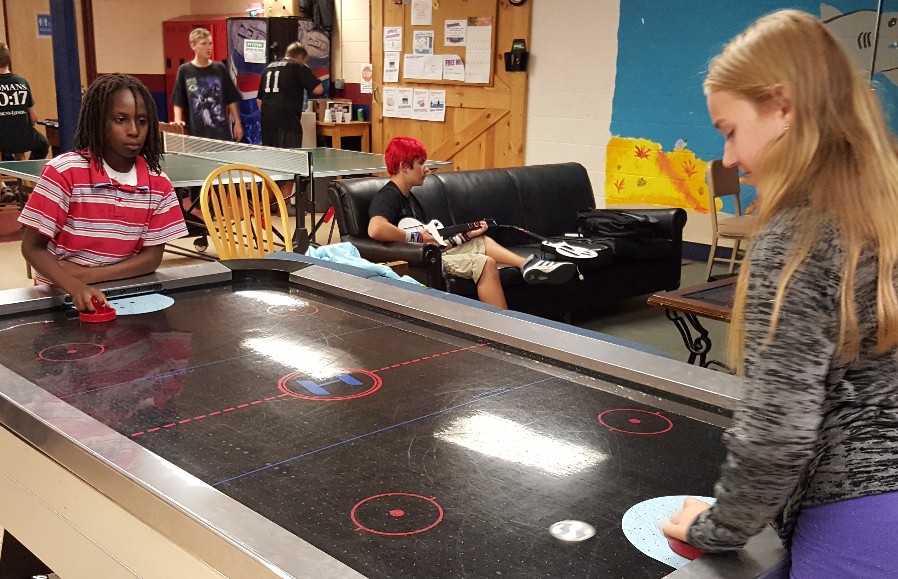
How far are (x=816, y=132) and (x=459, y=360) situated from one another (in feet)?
3.54

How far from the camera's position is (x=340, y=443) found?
1486 mm

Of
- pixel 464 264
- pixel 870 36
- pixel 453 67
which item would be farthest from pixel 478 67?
pixel 464 264

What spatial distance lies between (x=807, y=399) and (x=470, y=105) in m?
7.34

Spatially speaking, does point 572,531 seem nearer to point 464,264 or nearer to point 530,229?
point 464,264

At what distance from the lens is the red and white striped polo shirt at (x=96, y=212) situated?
234 cm

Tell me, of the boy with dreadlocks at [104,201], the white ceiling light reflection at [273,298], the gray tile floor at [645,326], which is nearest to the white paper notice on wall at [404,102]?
the gray tile floor at [645,326]

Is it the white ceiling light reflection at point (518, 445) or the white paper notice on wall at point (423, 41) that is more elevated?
Result: the white paper notice on wall at point (423, 41)

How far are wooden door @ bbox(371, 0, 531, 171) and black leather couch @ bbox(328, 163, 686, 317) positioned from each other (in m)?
2.08

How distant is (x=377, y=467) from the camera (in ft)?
4.58

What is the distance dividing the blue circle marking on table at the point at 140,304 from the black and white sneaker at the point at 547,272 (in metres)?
2.32

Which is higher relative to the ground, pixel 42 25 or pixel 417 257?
pixel 42 25

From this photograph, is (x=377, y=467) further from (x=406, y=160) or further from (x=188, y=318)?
(x=406, y=160)

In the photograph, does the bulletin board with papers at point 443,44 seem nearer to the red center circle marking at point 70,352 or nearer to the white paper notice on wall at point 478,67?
the white paper notice on wall at point 478,67

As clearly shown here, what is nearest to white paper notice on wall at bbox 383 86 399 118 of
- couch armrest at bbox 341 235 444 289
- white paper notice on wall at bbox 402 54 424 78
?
white paper notice on wall at bbox 402 54 424 78
